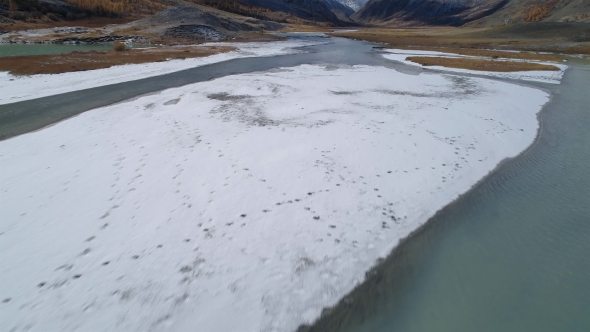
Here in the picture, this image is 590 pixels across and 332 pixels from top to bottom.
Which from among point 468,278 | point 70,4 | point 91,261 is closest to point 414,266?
point 468,278

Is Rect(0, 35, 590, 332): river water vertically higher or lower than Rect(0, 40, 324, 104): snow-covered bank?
lower

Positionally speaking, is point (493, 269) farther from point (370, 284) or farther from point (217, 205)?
point (217, 205)

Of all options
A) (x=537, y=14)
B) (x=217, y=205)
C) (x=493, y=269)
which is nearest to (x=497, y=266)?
(x=493, y=269)

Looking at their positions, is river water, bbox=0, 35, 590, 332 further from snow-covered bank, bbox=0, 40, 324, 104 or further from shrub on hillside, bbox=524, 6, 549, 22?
shrub on hillside, bbox=524, 6, 549, 22

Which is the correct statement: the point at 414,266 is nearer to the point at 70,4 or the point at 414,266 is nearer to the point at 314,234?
the point at 314,234

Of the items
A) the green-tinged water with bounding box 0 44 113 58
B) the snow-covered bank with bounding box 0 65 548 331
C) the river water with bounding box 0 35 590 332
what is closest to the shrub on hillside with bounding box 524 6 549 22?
the snow-covered bank with bounding box 0 65 548 331

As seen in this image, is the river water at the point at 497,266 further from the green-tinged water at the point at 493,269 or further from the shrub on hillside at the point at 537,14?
the shrub on hillside at the point at 537,14
